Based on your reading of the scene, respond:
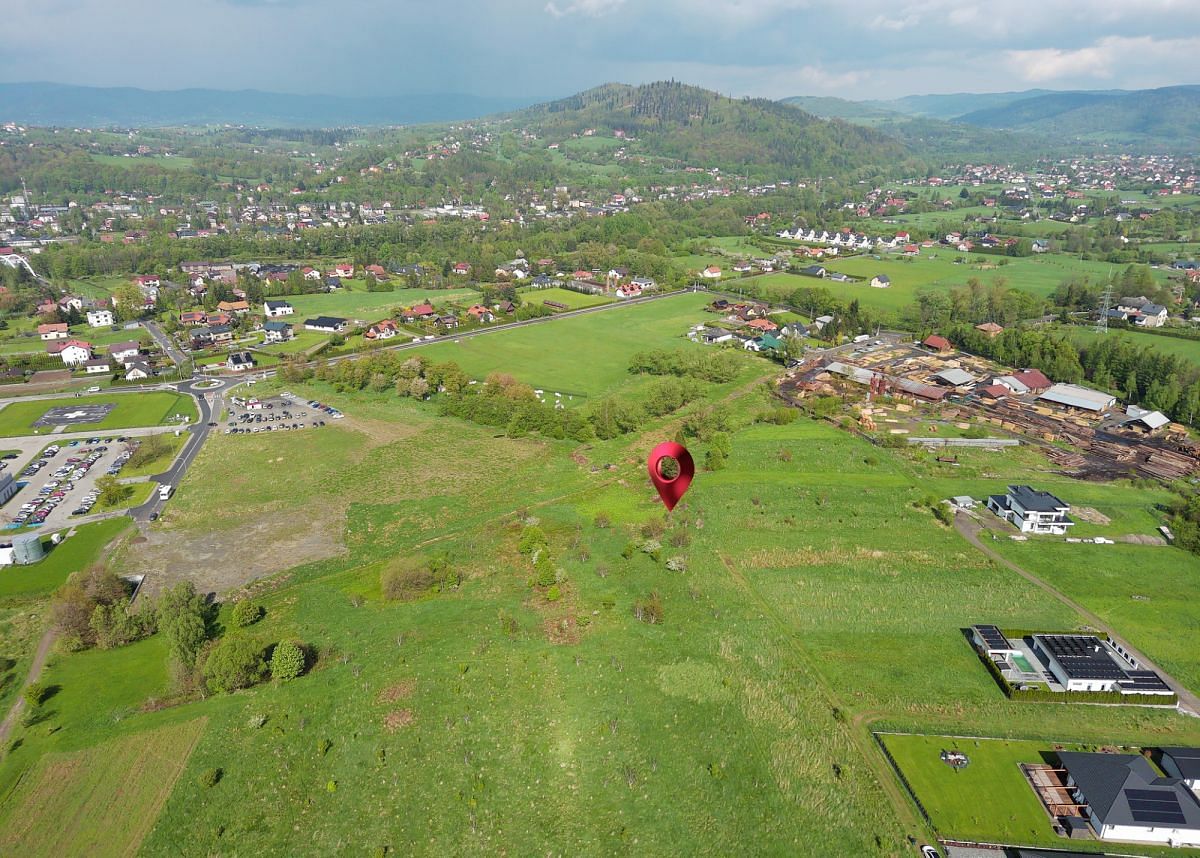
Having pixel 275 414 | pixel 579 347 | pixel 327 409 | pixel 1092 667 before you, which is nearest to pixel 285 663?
pixel 1092 667

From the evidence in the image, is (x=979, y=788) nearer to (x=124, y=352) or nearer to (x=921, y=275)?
(x=124, y=352)

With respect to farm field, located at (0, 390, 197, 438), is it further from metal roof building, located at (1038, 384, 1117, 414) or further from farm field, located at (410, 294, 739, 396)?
metal roof building, located at (1038, 384, 1117, 414)

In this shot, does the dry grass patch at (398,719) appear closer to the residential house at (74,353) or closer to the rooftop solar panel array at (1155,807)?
the rooftop solar panel array at (1155,807)

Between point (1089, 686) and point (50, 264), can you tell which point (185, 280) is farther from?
point (1089, 686)

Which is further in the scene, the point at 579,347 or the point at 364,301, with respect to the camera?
the point at 364,301

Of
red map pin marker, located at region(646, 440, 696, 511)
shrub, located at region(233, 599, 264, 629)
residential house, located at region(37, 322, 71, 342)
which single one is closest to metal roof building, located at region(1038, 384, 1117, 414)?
red map pin marker, located at region(646, 440, 696, 511)

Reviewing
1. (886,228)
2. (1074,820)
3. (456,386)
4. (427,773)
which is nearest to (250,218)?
(456,386)

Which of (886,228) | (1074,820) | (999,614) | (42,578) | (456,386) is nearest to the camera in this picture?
(1074,820)
